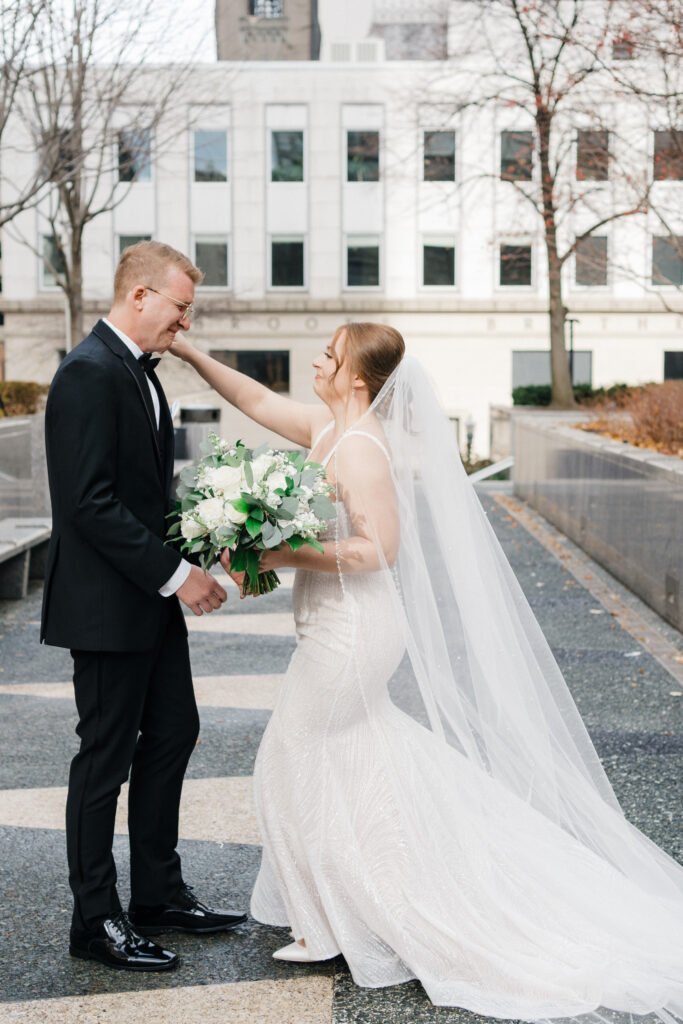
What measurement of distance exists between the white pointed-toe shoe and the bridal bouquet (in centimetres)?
114

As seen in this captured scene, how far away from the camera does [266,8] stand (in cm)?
5762

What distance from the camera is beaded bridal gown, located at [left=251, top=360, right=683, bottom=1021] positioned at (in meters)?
3.66

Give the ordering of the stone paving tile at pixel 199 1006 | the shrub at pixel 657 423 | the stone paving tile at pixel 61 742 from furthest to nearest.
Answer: the shrub at pixel 657 423
the stone paving tile at pixel 61 742
the stone paving tile at pixel 199 1006

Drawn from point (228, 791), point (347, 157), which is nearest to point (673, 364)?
point (347, 157)

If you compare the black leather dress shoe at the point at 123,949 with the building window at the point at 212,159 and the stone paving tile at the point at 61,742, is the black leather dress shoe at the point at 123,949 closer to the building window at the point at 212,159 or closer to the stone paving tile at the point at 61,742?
the stone paving tile at the point at 61,742

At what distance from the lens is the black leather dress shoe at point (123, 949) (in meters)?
3.79

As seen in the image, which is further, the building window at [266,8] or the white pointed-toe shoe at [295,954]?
the building window at [266,8]

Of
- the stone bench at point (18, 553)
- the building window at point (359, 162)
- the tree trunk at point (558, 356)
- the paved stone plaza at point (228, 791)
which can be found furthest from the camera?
the building window at point (359, 162)

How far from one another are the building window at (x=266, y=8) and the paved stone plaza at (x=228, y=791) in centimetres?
5166

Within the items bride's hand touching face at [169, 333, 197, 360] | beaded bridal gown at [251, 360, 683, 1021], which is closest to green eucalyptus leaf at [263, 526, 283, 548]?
beaded bridal gown at [251, 360, 683, 1021]

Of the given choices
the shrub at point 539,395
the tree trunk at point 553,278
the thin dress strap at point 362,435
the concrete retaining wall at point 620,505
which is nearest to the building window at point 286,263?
the shrub at point 539,395

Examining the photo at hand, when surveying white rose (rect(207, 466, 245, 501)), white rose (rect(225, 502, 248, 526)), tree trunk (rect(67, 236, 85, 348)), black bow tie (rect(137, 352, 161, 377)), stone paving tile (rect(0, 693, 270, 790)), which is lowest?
stone paving tile (rect(0, 693, 270, 790))

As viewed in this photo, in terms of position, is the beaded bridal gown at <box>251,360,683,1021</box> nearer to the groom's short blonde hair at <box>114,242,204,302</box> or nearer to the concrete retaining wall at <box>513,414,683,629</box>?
the groom's short blonde hair at <box>114,242,204,302</box>

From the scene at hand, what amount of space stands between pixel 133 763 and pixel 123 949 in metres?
0.61
